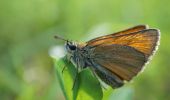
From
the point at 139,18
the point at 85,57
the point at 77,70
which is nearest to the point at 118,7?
the point at 139,18

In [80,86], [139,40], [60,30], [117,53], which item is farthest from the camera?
[60,30]

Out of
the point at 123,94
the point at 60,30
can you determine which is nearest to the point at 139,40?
the point at 123,94

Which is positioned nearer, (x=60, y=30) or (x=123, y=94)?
(x=123, y=94)

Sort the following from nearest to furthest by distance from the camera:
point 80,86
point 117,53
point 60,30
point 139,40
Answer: point 80,86
point 139,40
point 117,53
point 60,30

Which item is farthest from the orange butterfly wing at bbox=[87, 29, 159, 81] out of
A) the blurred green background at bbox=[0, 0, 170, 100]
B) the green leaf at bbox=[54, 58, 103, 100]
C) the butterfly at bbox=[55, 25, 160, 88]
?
the blurred green background at bbox=[0, 0, 170, 100]

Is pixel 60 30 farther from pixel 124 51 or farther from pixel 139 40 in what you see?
pixel 139 40

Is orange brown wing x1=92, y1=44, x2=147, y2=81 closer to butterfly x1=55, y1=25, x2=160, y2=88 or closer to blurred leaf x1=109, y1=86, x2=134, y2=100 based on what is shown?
butterfly x1=55, y1=25, x2=160, y2=88

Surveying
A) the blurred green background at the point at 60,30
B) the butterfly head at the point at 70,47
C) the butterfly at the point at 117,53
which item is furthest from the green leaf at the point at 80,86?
the blurred green background at the point at 60,30
